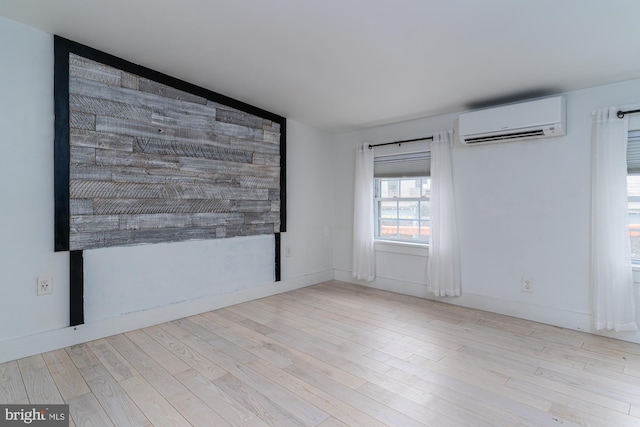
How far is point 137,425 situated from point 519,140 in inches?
145

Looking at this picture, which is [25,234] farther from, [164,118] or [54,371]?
[164,118]

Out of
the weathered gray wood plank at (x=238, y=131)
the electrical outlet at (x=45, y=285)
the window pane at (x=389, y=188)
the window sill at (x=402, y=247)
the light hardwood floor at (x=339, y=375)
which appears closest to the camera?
the light hardwood floor at (x=339, y=375)

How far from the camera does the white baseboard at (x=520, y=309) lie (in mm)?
2863

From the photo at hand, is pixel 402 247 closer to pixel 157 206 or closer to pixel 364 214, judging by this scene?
pixel 364 214

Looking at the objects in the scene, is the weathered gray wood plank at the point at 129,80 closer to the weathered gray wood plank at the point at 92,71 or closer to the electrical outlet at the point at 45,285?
the weathered gray wood plank at the point at 92,71

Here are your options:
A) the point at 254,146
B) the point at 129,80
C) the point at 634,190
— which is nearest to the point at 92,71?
the point at 129,80

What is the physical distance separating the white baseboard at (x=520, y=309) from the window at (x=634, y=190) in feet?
2.07

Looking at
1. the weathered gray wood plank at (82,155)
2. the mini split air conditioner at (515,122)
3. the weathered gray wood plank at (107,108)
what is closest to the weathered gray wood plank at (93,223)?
the weathered gray wood plank at (82,155)

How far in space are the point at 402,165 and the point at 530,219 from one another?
155 cm

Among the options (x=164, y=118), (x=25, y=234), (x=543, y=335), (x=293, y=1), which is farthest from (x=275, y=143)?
(x=543, y=335)

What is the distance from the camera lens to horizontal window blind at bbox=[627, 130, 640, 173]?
105 inches

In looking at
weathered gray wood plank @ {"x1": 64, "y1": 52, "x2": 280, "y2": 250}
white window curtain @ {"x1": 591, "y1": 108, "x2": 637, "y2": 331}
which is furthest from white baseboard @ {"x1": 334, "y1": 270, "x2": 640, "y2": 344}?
weathered gray wood plank @ {"x1": 64, "y1": 52, "x2": 280, "y2": 250}

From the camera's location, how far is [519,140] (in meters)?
3.20

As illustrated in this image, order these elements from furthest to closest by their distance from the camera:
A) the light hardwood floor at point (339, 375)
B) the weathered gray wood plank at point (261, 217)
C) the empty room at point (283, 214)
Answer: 1. the weathered gray wood plank at point (261, 217)
2. the empty room at point (283, 214)
3. the light hardwood floor at point (339, 375)
